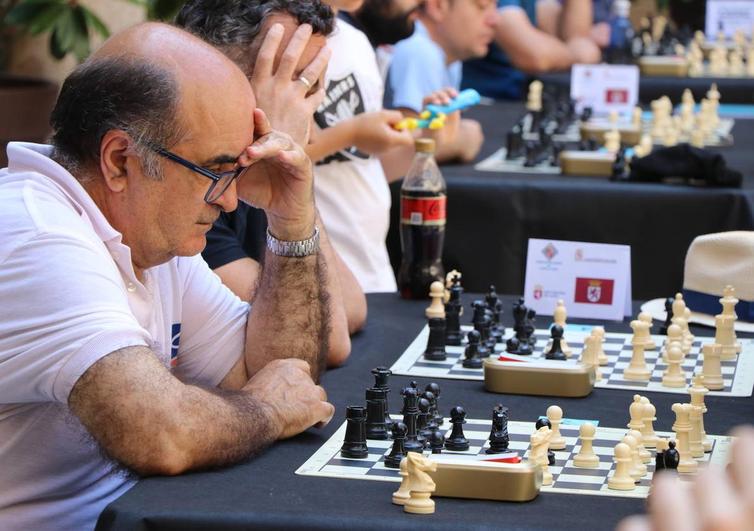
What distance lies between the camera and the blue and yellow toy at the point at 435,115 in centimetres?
391

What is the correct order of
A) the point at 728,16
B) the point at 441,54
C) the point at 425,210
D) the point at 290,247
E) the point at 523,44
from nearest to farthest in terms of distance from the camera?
the point at 290,247 < the point at 425,210 < the point at 441,54 < the point at 523,44 < the point at 728,16

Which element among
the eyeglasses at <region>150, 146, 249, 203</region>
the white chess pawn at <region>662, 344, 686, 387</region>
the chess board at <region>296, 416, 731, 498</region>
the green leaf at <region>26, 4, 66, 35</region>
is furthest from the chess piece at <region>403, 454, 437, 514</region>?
the green leaf at <region>26, 4, 66, 35</region>

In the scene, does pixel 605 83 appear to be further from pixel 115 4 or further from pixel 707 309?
pixel 707 309

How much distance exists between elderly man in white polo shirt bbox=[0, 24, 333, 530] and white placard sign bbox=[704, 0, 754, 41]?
732cm

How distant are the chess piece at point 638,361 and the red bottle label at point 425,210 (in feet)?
2.92

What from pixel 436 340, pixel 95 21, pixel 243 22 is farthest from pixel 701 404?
pixel 95 21

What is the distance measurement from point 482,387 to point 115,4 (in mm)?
5368

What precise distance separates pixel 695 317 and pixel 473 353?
665 millimetres

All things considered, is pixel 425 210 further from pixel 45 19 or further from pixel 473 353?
pixel 45 19

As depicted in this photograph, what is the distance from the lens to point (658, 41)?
9062mm

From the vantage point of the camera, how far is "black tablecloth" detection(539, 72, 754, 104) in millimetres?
7523

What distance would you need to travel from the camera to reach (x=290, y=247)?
111 inches

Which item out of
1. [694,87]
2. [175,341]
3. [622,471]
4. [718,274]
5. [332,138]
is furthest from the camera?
[694,87]

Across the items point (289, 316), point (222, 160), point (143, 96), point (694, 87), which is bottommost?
point (289, 316)
